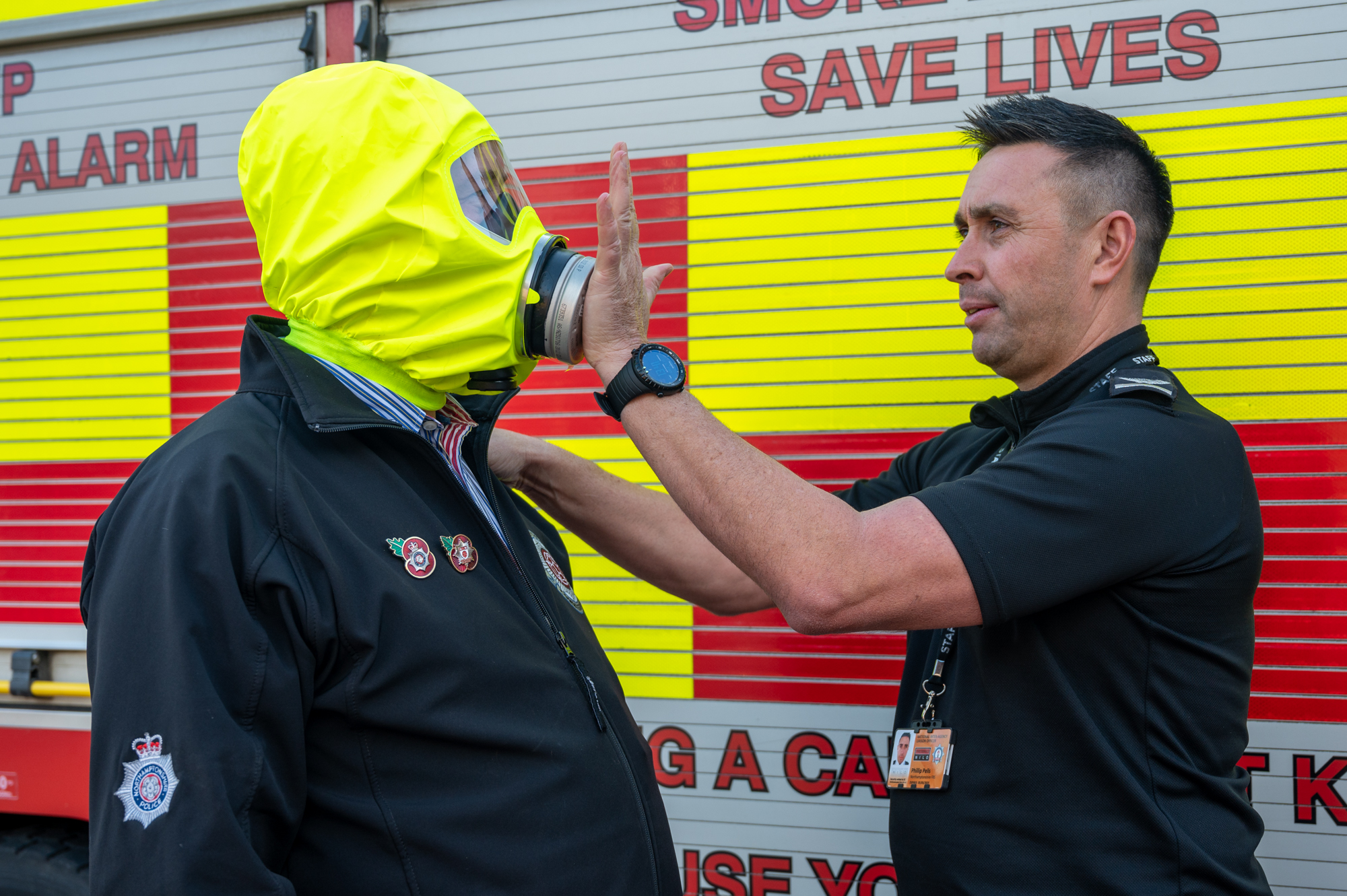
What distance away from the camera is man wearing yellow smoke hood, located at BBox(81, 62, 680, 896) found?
1.15 m

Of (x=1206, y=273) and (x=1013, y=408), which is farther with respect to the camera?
(x=1206, y=273)

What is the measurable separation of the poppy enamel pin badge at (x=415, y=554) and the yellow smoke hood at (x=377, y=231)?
277mm

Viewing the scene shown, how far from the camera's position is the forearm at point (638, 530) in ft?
7.41

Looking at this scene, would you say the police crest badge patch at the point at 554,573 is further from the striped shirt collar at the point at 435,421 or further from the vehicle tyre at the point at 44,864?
the vehicle tyre at the point at 44,864

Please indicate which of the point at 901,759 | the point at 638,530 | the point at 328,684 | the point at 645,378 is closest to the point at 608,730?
the point at 328,684

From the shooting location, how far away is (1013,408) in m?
1.98

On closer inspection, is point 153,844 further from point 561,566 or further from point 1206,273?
point 1206,273

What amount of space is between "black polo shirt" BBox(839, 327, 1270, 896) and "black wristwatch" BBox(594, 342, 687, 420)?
1.59 feet

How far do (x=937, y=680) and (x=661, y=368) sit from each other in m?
0.92

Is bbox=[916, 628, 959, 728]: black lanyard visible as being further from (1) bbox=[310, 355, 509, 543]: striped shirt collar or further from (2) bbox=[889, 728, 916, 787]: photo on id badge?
(1) bbox=[310, 355, 509, 543]: striped shirt collar

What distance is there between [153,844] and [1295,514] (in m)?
2.42

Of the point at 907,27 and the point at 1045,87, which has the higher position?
the point at 907,27

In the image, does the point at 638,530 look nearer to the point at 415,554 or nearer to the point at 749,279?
the point at 749,279

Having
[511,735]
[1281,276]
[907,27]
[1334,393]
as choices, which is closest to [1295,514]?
[1334,393]
